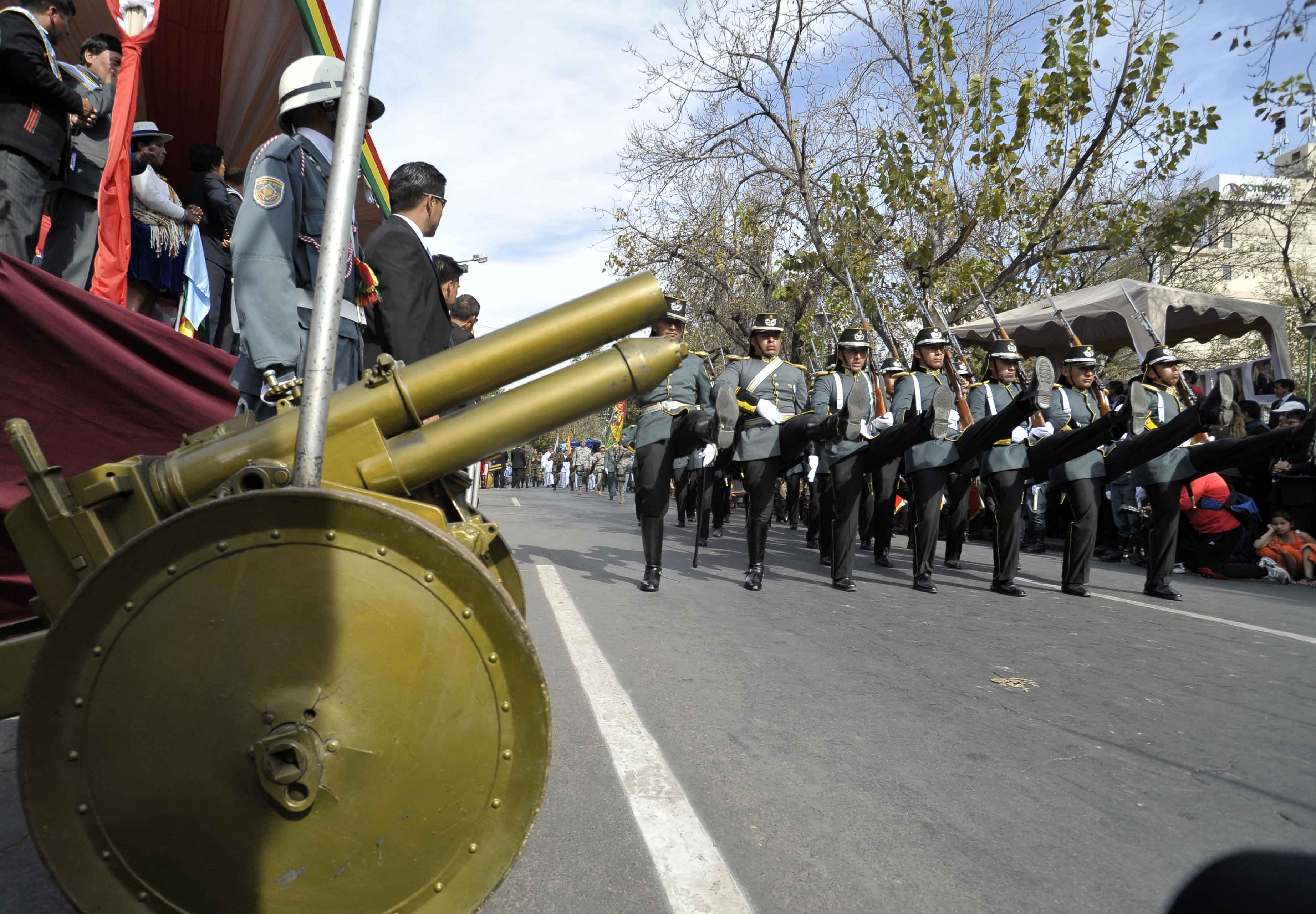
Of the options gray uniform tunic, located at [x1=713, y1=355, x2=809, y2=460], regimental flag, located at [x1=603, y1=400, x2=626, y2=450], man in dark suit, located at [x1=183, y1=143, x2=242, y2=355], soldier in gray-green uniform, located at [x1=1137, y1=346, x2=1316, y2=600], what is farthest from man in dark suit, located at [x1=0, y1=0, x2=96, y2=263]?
soldier in gray-green uniform, located at [x1=1137, y1=346, x2=1316, y2=600]

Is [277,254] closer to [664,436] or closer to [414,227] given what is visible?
[414,227]

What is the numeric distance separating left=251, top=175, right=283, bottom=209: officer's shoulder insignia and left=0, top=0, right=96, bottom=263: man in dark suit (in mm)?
2037

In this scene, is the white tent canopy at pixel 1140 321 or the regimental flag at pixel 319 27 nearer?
the regimental flag at pixel 319 27

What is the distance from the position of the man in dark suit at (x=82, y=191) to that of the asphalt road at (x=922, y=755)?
255 centimetres

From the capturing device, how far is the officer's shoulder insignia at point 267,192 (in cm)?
287

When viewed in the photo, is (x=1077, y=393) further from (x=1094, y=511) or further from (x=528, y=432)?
(x=528, y=432)

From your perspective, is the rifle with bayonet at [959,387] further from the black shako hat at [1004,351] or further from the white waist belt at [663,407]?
the white waist belt at [663,407]

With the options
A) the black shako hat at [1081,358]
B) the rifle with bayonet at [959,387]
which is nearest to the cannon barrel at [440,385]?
the rifle with bayonet at [959,387]

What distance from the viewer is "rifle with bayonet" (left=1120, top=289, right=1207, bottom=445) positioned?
9.09 metres

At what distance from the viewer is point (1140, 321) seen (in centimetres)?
1325

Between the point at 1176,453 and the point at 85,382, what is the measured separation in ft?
27.2

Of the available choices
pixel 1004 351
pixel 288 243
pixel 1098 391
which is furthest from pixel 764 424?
pixel 288 243

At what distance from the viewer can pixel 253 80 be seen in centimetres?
738

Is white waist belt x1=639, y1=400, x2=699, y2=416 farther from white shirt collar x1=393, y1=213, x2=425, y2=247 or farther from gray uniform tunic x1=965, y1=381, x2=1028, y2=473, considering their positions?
white shirt collar x1=393, y1=213, x2=425, y2=247
